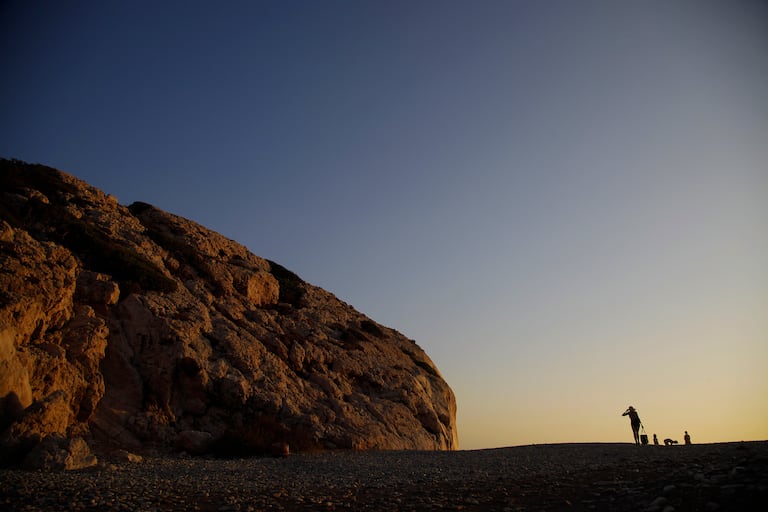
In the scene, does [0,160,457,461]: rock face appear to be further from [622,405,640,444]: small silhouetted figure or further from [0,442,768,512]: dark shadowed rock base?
[622,405,640,444]: small silhouetted figure

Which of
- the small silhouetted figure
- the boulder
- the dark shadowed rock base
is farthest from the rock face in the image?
the small silhouetted figure

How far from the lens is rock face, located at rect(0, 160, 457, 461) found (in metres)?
18.1

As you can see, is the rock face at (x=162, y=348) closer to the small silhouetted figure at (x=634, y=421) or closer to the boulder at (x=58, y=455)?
the boulder at (x=58, y=455)

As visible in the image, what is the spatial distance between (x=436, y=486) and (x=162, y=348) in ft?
51.1

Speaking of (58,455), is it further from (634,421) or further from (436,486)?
(634,421)

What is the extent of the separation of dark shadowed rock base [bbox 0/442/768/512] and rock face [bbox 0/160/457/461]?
5.00 meters

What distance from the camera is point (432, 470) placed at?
48.7ft

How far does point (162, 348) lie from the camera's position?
22.1 meters

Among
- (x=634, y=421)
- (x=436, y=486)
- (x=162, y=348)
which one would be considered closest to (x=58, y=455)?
(x=162, y=348)

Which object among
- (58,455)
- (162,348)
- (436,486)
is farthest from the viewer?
(162,348)

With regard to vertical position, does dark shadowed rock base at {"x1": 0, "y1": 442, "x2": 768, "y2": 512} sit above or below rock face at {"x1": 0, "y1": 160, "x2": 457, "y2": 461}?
below

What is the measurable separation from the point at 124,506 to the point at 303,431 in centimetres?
1488

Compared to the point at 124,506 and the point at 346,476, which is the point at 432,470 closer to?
the point at 346,476

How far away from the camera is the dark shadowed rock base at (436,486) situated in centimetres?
827
